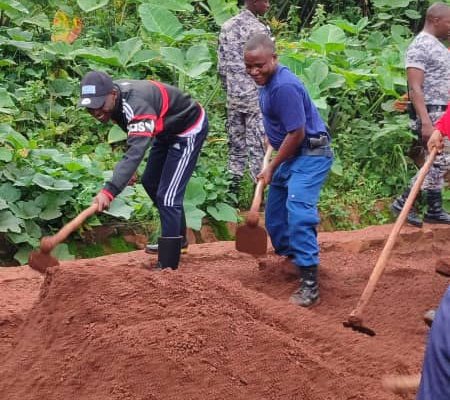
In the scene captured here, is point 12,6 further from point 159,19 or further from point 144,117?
point 144,117

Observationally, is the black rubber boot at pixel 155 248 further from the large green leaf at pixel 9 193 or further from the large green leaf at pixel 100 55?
the large green leaf at pixel 100 55

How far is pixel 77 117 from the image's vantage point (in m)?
8.77

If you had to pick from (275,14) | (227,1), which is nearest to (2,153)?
(227,1)

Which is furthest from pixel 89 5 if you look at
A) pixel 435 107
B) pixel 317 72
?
pixel 435 107

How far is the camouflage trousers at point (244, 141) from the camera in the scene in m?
8.24

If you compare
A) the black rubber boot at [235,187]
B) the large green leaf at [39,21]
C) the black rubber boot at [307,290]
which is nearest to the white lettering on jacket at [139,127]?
the black rubber boot at [307,290]

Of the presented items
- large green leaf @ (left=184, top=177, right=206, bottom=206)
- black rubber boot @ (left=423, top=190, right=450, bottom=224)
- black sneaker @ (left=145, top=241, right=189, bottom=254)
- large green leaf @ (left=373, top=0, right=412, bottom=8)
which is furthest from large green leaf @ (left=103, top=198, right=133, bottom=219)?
large green leaf @ (left=373, top=0, right=412, bottom=8)

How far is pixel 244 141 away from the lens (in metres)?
8.35

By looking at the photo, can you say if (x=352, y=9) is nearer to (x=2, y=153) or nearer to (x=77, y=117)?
(x=77, y=117)

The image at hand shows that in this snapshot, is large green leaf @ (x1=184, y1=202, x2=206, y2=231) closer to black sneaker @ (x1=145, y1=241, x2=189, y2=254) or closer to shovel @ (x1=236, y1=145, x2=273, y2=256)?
black sneaker @ (x1=145, y1=241, x2=189, y2=254)

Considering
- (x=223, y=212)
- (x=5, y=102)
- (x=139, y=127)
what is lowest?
(x=223, y=212)

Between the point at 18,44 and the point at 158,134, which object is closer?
the point at 158,134

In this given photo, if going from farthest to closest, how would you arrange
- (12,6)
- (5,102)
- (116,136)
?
(12,6), (116,136), (5,102)

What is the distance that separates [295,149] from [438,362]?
3.45 m
